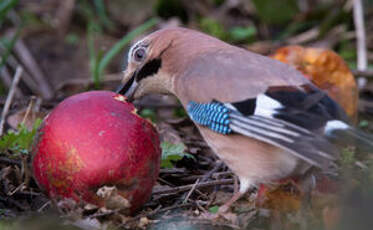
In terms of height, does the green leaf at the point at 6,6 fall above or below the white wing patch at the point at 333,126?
above

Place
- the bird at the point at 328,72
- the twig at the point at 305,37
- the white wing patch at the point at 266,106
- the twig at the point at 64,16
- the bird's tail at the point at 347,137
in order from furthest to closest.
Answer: the twig at the point at 64,16
the twig at the point at 305,37
the bird at the point at 328,72
the white wing patch at the point at 266,106
the bird's tail at the point at 347,137

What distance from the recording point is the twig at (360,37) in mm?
6888

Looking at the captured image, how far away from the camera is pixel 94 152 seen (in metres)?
3.20

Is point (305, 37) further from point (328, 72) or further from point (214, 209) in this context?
point (214, 209)

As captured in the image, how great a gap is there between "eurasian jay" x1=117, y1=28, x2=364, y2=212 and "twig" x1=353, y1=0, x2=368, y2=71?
3.26m

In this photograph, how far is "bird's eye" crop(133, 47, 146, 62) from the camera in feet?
13.5

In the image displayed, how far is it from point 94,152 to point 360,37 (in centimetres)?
Result: 479

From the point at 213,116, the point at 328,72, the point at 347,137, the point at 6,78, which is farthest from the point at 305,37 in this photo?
the point at 347,137

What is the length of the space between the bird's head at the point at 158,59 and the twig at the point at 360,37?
10.5 feet

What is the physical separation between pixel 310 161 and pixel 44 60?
213 inches

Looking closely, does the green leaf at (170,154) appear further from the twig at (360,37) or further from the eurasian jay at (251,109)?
the twig at (360,37)

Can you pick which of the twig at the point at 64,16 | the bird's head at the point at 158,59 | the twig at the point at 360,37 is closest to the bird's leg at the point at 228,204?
the bird's head at the point at 158,59

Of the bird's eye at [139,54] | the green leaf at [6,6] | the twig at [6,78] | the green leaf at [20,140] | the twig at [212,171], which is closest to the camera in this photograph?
the green leaf at [20,140]

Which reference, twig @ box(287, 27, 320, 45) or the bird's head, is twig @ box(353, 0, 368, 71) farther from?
the bird's head
